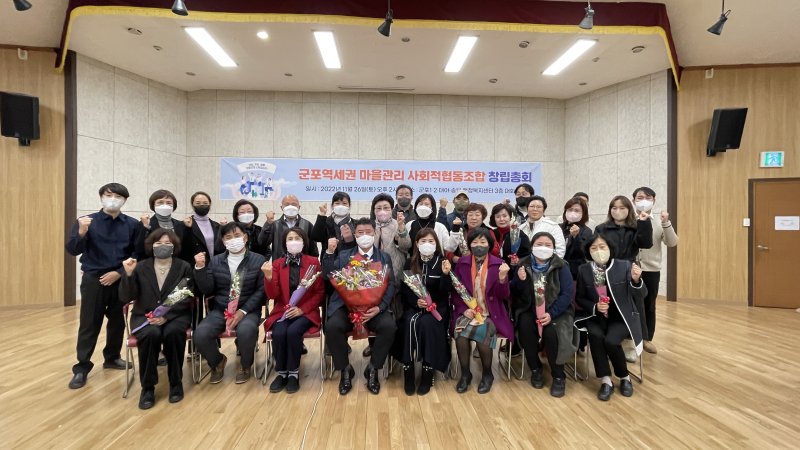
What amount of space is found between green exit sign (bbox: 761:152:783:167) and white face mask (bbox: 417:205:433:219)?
6.32 meters

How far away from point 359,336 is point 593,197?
6357 mm

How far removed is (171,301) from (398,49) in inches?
180

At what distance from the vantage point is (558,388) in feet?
9.42

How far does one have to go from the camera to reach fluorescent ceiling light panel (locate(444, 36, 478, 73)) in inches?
206

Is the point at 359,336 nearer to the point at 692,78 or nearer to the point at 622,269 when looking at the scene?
the point at 622,269

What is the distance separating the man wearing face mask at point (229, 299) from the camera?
2898 millimetres

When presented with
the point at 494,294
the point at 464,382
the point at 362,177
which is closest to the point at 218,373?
the point at 464,382

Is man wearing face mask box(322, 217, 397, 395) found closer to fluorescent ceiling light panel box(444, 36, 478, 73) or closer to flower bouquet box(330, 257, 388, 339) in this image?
flower bouquet box(330, 257, 388, 339)

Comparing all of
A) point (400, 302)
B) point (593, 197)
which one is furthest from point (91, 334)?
point (593, 197)

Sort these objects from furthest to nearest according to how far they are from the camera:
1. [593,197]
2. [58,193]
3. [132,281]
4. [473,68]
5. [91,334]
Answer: [593,197] → [473,68] → [58,193] → [91,334] → [132,281]

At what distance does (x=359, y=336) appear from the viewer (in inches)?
116

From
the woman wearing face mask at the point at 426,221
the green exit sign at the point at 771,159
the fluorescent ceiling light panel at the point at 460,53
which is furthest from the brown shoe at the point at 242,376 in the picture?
the green exit sign at the point at 771,159

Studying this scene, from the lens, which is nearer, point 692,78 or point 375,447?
point 375,447

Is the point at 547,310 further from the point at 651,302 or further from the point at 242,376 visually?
the point at 242,376
